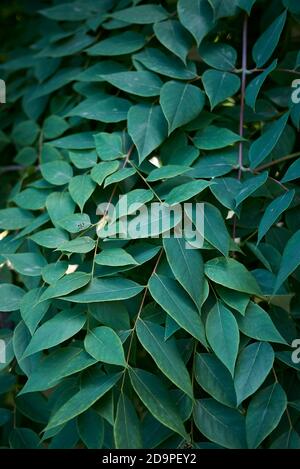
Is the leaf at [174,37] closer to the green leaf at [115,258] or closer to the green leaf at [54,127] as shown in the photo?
the green leaf at [54,127]

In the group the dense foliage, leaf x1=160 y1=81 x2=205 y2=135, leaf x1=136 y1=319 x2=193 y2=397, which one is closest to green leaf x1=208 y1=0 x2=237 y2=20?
the dense foliage

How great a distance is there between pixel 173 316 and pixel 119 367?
0.10 m

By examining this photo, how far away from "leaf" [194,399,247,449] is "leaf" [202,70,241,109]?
426 millimetres

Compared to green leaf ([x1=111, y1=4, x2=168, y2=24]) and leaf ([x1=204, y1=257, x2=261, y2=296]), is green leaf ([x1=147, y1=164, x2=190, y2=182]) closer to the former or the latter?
leaf ([x1=204, y1=257, x2=261, y2=296])

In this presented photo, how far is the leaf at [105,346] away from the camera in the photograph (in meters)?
0.68

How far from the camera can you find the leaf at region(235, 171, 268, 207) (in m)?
0.77

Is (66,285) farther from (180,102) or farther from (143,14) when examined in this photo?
(143,14)

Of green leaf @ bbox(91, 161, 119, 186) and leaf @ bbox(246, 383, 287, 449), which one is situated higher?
green leaf @ bbox(91, 161, 119, 186)

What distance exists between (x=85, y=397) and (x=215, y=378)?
6.5 inches

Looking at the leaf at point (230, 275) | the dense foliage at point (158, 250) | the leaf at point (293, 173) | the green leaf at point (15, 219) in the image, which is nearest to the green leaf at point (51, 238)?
the dense foliage at point (158, 250)

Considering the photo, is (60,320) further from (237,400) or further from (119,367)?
(237,400)

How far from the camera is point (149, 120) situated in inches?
35.2

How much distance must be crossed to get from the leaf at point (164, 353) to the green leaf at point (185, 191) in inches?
6.2
